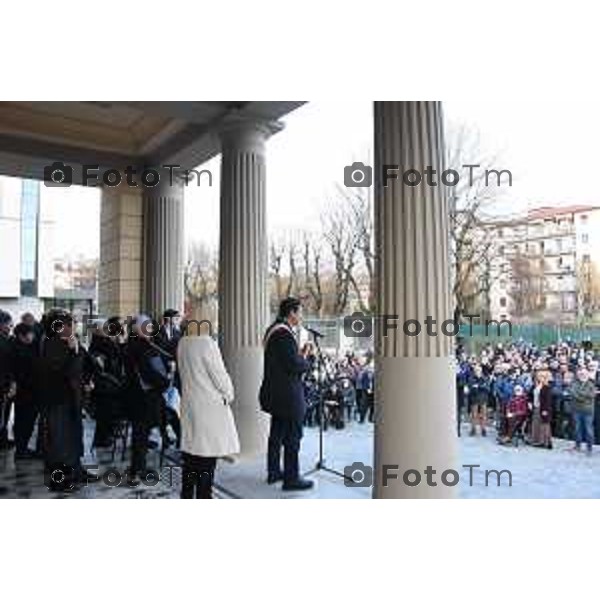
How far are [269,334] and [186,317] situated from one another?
0.99 meters

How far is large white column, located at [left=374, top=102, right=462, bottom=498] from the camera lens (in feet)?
11.0

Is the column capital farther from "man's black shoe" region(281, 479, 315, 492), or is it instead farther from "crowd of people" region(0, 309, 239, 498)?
"man's black shoe" region(281, 479, 315, 492)

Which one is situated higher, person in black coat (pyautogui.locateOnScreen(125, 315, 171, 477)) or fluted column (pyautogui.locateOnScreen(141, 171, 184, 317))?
fluted column (pyautogui.locateOnScreen(141, 171, 184, 317))

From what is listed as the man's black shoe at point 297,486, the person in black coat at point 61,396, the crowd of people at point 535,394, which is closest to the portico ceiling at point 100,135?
the person in black coat at point 61,396

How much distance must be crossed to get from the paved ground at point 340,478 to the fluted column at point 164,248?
171cm

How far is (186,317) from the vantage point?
134 inches

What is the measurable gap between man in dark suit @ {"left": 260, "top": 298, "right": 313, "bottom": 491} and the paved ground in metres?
0.22

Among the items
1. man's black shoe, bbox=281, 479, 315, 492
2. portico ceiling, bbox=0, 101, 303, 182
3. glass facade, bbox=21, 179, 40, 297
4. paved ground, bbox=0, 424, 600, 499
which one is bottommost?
paved ground, bbox=0, 424, 600, 499

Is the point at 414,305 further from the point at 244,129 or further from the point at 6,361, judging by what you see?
the point at 6,361

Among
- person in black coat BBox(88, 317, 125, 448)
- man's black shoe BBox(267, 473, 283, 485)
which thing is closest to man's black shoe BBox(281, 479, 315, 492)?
man's black shoe BBox(267, 473, 283, 485)

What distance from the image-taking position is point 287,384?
169 inches
